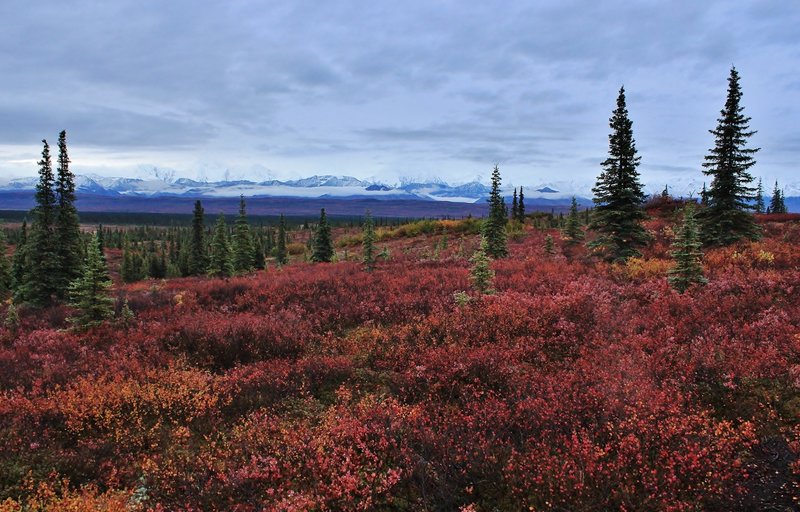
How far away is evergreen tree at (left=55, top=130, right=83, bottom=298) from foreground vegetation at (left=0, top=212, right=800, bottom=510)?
1496cm

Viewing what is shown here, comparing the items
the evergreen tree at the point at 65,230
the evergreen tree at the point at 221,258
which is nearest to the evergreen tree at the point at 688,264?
the evergreen tree at the point at 65,230

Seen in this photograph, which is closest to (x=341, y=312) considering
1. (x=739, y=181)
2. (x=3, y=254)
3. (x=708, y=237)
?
(x=708, y=237)

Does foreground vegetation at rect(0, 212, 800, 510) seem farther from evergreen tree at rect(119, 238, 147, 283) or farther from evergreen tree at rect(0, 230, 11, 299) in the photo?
evergreen tree at rect(119, 238, 147, 283)

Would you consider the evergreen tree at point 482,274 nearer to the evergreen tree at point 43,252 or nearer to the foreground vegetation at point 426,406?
the foreground vegetation at point 426,406

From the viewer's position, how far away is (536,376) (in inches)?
384

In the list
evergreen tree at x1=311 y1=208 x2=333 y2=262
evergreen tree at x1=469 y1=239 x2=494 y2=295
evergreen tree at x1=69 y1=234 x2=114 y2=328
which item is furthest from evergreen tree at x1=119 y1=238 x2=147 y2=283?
evergreen tree at x1=469 y1=239 x2=494 y2=295

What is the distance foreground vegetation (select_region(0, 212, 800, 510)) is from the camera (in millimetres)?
6582

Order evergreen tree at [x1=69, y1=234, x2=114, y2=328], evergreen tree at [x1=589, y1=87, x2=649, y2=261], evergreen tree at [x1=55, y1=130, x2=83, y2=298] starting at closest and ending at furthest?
evergreen tree at [x1=69, y1=234, x2=114, y2=328], evergreen tree at [x1=589, y1=87, x2=649, y2=261], evergreen tree at [x1=55, y1=130, x2=83, y2=298]

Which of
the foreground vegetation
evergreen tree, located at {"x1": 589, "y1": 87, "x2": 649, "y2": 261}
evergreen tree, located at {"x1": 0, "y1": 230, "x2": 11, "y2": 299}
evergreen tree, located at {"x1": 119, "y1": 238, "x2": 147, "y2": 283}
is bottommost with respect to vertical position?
evergreen tree, located at {"x1": 119, "y1": 238, "x2": 147, "y2": 283}

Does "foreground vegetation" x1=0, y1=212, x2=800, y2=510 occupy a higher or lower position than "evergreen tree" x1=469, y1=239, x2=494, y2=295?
lower

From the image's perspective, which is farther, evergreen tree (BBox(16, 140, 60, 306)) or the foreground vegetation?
evergreen tree (BBox(16, 140, 60, 306))

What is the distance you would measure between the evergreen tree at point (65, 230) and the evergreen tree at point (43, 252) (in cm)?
28

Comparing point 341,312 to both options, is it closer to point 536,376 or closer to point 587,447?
point 536,376

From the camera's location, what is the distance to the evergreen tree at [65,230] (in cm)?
2845
